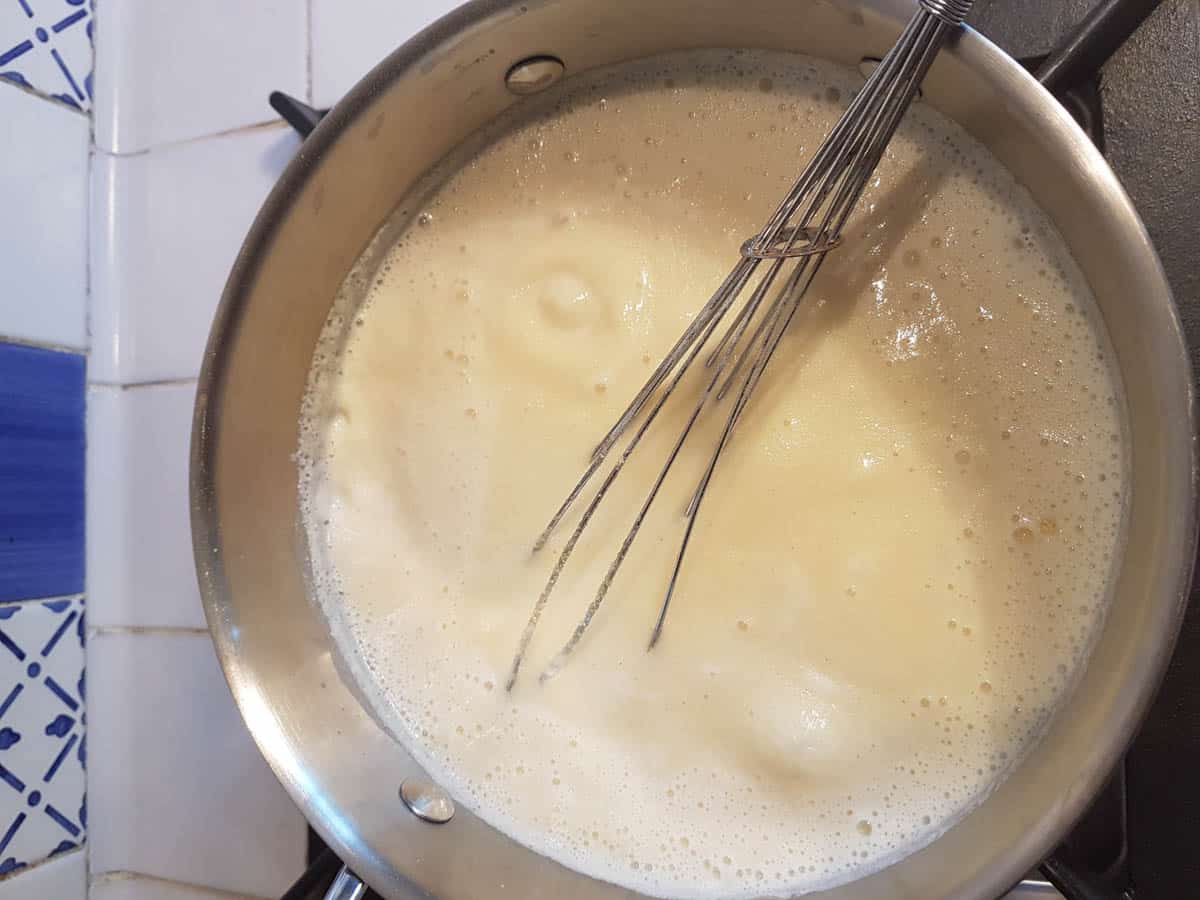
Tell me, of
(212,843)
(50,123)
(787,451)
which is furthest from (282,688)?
(50,123)

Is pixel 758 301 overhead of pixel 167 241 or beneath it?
beneath

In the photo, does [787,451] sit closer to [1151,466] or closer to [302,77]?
[1151,466]

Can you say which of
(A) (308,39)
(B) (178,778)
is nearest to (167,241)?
(A) (308,39)

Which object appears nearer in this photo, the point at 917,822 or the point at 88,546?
the point at 917,822

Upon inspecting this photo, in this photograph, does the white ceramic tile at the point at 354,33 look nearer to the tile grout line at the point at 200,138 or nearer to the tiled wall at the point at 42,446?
the tile grout line at the point at 200,138

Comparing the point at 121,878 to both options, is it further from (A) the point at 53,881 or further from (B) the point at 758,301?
(B) the point at 758,301

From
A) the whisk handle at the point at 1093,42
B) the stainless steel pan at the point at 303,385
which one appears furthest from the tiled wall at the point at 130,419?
the whisk handle at the point at 1093,42

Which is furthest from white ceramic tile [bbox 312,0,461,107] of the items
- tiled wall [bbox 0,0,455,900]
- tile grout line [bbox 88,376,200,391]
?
tile grout line [bbox 88,376,200,391]
